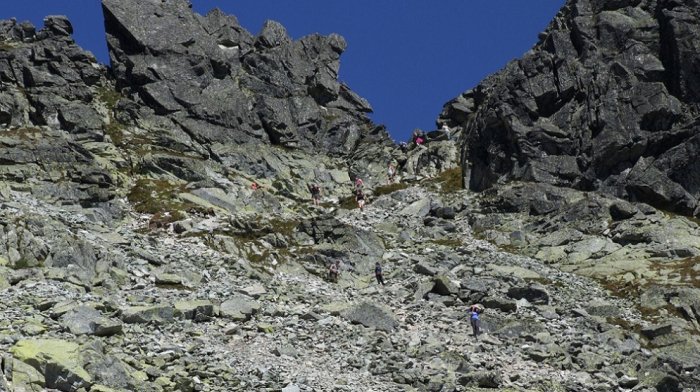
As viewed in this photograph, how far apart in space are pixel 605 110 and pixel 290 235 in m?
30.0

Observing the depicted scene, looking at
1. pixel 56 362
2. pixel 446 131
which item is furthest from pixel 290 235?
pixel 446 131

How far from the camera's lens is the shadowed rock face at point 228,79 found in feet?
275

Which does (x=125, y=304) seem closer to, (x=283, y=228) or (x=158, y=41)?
(x=283, y=228)

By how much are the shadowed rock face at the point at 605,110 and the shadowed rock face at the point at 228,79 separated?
62.3ft

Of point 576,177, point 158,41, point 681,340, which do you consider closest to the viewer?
point 681,340

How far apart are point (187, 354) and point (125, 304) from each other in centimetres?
659

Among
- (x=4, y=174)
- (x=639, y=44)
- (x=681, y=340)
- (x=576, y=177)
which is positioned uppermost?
(x=639, y=44)

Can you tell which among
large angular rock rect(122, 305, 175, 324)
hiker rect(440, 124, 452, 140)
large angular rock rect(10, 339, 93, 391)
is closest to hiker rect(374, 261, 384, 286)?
large angular rock rect(122, 305, 175, 324)

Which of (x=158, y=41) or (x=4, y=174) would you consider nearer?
(x=4, y=174)

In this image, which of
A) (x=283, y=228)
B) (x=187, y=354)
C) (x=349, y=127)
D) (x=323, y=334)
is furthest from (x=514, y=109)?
(x=187, y=354)

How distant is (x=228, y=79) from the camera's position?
8919cm

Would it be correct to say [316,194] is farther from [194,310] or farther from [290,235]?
[194,310]

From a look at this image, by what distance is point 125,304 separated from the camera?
1544 inches

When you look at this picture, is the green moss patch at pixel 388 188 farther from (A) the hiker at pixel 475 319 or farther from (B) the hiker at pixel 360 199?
(A) the hiker at pixel 475 319
